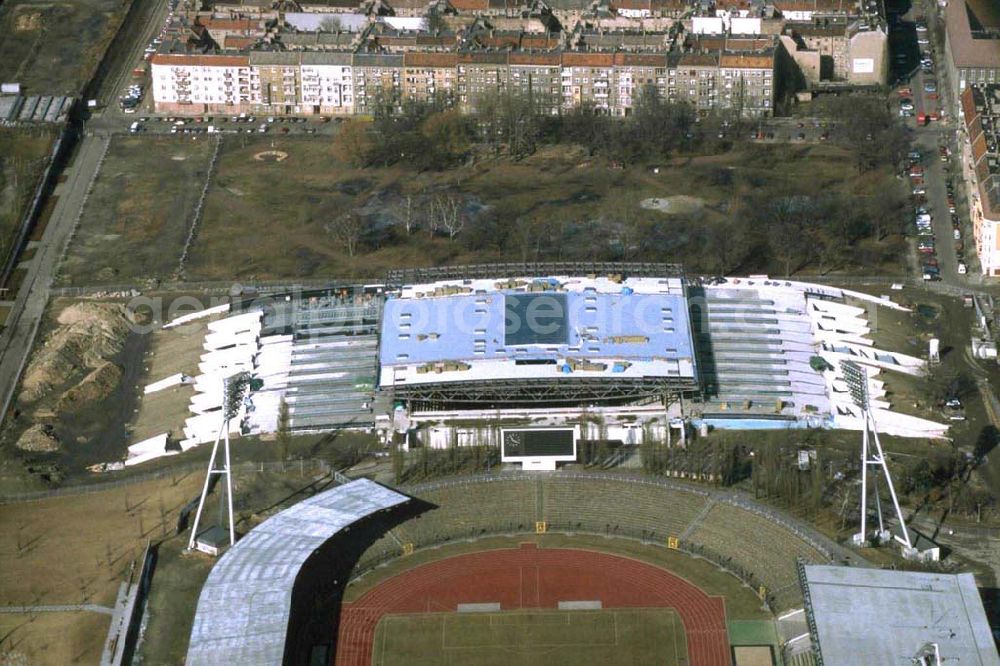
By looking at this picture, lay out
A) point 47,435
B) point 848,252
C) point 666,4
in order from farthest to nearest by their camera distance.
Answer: point 666,4
point 848,252
point 47,435

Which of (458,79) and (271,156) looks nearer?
(271,156)

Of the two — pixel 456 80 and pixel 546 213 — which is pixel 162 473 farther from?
pixel 456 80

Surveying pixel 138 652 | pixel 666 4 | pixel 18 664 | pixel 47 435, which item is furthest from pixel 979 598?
pixel 666 4

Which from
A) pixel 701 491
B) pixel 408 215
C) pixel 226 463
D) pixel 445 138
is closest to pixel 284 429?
pixel 226 463

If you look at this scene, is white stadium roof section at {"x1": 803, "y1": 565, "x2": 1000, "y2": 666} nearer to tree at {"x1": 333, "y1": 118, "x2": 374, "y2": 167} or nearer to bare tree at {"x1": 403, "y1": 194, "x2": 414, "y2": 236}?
bare tree at {"x1": 403, "y1": 194, "x2": 414, "y2": 236}

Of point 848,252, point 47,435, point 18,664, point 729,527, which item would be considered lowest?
point 18,664

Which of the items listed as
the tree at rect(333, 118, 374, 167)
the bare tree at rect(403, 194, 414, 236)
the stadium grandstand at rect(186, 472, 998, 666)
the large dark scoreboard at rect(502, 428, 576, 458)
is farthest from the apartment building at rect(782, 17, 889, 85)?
the stadium grandstand at rect(186, 472, 998, 666)

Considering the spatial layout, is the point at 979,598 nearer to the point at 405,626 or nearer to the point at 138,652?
the point at 405,626
